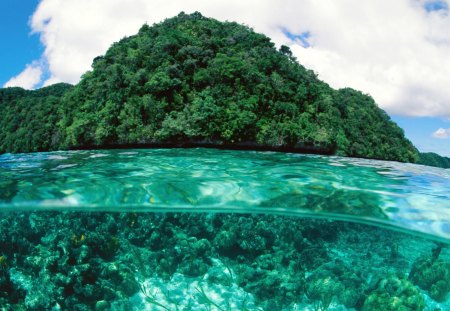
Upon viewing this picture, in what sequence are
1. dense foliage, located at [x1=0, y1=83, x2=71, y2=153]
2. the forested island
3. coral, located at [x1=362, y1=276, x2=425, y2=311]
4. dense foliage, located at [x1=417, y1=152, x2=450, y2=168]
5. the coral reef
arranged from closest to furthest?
coral, located at [x1=362, y1=276, x2=425, y2=311] < the coral reef < the forested island < dense foliage, located at [x1=0, y1=83, x2=71, y2=153] < dense foliage, located at [x1=417, y1=152, x2=450, y2=168]

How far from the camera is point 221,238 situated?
8648mm

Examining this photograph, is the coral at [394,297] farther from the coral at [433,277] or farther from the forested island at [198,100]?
the forested island at [198,100]

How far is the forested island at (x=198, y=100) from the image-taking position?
34.2 m

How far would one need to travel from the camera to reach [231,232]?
28.2ft

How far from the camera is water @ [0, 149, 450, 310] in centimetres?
722

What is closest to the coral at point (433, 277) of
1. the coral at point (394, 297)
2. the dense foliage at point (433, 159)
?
the coral at point (394, 297)

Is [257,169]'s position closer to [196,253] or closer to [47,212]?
[196,253]

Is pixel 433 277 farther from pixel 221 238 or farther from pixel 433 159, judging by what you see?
pixel 433 159

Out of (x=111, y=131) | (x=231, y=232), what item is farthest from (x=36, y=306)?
(x=111, y=131)

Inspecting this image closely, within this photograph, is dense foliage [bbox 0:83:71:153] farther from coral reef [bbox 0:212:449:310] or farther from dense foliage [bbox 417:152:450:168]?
dense foliage [bbox 417:152:450:168]

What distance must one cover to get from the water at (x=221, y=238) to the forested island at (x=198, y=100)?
24357mm

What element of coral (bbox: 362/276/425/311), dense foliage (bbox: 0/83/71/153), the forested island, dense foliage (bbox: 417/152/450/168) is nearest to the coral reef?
coral (bbox: 362/276/425/311)

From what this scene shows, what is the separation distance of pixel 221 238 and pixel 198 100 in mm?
27066

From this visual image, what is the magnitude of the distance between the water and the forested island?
959 inches
